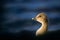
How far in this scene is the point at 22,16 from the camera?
2186 millimetres

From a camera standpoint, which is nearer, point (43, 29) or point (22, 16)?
point (43, 29)

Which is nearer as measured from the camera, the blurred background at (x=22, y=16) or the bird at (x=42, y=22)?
the bird at (x=42, y=22)

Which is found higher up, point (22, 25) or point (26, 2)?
point (26, 2)

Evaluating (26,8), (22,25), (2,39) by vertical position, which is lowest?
(2,39)

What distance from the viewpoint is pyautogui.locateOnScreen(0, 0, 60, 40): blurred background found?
2.16 m

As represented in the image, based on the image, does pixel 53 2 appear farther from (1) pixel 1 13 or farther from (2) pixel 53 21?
(1) pixel 1 13

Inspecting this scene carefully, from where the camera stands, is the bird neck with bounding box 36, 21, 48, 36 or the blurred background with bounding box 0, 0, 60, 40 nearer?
the bird neck with bounding box 36, 21, 48, 36

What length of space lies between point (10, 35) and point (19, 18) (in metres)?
0.19

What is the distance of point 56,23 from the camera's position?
2.16m

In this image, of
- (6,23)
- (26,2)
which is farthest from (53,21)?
(6,23)

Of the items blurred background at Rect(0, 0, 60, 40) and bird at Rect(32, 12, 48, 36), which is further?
blurred background at Rect(0, 0, 60, 40)

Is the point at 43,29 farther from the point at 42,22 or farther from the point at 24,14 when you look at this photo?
the point at 24,14

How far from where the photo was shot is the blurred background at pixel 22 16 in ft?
7.08

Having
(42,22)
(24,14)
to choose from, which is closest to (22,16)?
(24,14)
